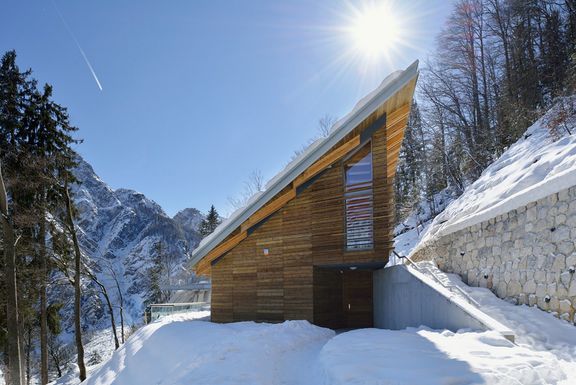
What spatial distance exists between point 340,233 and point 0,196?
25.6ft

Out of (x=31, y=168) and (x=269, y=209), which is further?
(x=31, y=168)

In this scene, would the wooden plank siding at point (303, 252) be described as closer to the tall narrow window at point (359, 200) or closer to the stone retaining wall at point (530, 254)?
the tall narrow window at point (359, 200)

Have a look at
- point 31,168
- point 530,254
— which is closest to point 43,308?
point 31,168

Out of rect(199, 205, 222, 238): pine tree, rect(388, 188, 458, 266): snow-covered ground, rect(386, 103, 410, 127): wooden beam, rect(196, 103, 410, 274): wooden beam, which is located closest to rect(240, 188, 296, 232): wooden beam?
rect(196, 103, 410, 274): wooden beam

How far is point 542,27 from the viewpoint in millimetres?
17016

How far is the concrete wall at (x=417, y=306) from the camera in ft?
17.5

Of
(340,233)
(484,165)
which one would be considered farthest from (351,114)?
(484,165)

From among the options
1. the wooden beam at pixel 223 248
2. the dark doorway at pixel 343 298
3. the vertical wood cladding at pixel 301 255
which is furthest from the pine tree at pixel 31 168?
the dark doorway at pixel 343 298

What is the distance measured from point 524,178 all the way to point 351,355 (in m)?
5.69

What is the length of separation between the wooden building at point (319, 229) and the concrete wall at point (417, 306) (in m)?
0.55

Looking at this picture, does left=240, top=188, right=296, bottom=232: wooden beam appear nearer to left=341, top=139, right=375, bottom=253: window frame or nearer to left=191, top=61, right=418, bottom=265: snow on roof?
left=191, top=61, right=418, bottom=265: snow on roof

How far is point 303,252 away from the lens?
8922 mm

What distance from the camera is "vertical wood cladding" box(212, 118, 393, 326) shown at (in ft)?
28.2

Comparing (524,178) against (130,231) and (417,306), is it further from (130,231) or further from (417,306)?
(130,231)
